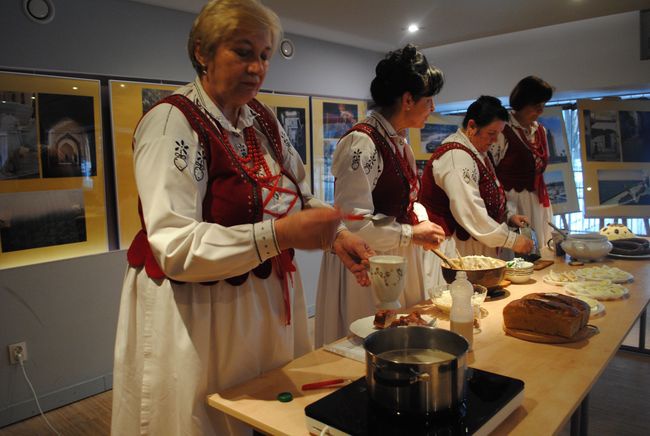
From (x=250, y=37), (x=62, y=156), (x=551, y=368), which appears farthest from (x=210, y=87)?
(x=62, y=156)

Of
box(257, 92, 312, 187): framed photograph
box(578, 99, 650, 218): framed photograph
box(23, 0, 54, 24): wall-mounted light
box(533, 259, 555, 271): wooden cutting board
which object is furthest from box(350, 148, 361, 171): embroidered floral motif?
box(578, 99, 650, 218): framed photograph

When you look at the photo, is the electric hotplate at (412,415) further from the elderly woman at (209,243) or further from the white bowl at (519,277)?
the white bowl at (519,277)

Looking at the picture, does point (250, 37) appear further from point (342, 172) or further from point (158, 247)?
point (342, 172)

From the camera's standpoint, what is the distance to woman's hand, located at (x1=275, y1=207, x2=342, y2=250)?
3.47 ft

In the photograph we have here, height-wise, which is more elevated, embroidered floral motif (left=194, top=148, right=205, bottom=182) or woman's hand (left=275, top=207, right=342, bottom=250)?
embroidered floral motif (left=194, top=148, right=205, bottom=182)

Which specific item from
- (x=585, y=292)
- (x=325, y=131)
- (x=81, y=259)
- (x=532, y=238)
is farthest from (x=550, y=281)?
(x=325, y=131)

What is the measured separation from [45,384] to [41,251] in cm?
74

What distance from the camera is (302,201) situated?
141 centimetres

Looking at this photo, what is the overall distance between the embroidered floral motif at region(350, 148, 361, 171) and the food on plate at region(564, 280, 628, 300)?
89cm

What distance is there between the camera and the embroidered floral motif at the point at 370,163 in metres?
1.97

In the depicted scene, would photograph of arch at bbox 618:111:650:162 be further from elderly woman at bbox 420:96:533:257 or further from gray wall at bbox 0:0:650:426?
elderly woman at bbox 420:96:533:257

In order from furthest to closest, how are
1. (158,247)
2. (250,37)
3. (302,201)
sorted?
(302,201)
(250,37)
(158,247)

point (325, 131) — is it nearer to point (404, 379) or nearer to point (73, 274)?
point (73, 274)

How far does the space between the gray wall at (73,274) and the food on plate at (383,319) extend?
2.22 metres
